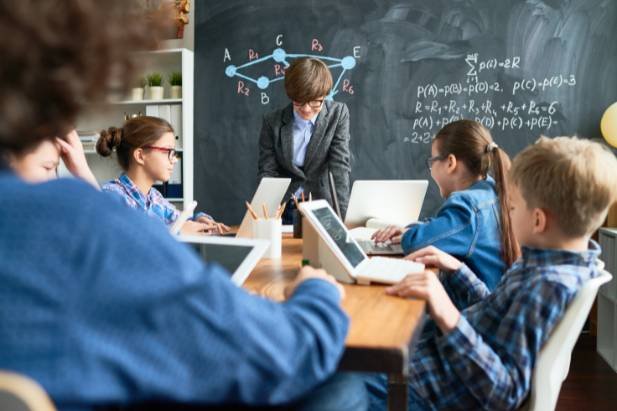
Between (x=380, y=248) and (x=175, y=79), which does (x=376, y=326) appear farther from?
(x=175, y=79)

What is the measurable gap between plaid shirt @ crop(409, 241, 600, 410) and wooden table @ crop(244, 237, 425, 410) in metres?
0.11

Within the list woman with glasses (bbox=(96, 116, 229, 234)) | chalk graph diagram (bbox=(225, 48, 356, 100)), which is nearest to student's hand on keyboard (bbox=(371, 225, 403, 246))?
woman with glasses (bbox=(96, 116, 229, 234))

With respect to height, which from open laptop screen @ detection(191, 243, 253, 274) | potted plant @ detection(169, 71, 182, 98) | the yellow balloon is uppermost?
potted plant @ detection(169, 71, 182, 98)

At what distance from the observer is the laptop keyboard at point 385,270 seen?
1358mm

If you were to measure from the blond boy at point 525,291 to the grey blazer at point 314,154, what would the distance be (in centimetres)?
171

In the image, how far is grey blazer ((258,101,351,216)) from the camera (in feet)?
10.1

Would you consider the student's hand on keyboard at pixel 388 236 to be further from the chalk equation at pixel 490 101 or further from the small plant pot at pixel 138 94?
the small plant pot at pixel 138 94

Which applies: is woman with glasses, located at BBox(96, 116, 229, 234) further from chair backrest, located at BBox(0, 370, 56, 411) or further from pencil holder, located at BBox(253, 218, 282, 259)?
chair backrest, located at BBox(0, 370, 56, 411)

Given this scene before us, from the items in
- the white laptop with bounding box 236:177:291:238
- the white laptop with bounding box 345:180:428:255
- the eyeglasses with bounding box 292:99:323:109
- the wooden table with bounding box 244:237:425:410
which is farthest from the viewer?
the eyeglasses with bounding box 292:99:323:109

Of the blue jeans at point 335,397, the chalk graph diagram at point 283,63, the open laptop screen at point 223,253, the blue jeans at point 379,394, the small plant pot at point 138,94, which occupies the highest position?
the chalk graph diagram at point 283,63

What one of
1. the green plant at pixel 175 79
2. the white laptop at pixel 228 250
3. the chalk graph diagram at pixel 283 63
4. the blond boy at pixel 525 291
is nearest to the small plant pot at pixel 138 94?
the green plant at pixel 175 79

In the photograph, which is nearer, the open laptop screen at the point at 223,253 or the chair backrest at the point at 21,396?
the chair backrest at the point at 21,396

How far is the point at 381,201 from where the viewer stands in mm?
2447

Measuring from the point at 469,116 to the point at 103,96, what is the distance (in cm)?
348
